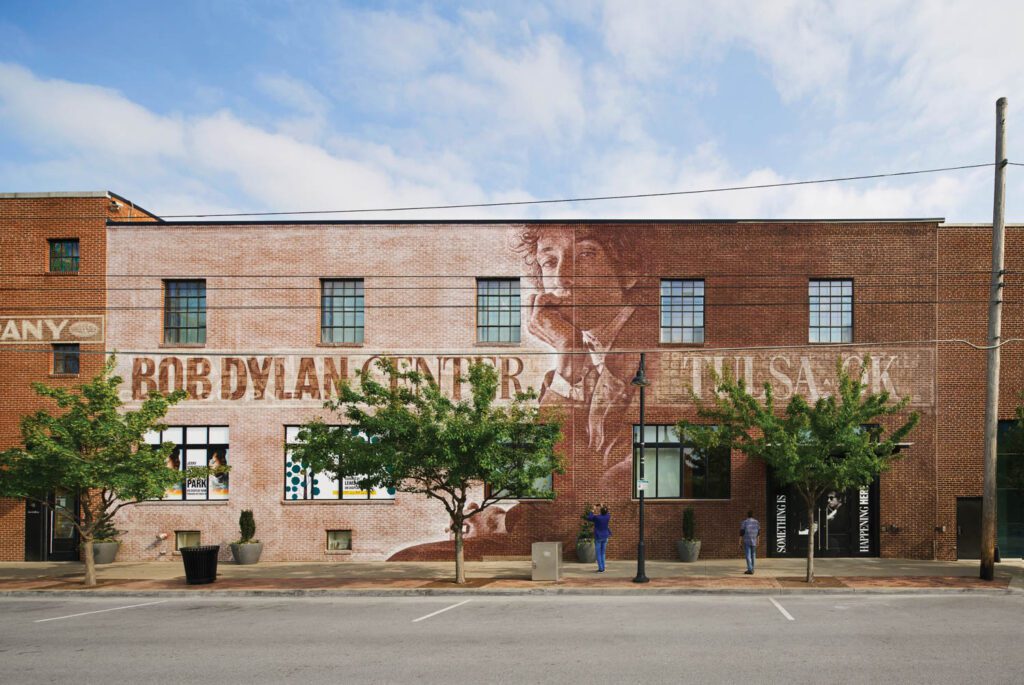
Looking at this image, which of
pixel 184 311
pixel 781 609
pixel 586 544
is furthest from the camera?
pixel 184 311

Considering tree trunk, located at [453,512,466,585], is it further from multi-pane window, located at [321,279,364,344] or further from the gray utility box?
multi-pane window, located at [321,279,364,344]

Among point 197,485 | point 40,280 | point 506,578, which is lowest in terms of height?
point 506,578

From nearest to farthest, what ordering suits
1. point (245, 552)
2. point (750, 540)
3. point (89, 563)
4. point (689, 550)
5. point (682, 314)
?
point (89, 563)
point (750, 540)
point (689, 550)
point (245, 552)
point (682, 314)

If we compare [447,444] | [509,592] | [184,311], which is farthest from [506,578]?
[184,311]

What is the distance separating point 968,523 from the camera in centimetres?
2452

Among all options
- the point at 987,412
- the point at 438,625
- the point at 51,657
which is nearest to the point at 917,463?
the point at 987,412

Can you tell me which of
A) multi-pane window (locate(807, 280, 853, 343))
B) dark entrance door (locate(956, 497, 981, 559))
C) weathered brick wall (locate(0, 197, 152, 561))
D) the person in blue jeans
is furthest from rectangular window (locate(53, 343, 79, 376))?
dark entrance door (locate(956, 497, 981, 559))

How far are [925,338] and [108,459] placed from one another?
2376 centimetres

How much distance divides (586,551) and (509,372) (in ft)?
19.6

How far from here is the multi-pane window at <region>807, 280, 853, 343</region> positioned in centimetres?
2519

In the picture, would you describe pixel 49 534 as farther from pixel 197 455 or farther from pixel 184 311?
pixel 184 311

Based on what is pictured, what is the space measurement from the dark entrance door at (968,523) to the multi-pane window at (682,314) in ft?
30.9

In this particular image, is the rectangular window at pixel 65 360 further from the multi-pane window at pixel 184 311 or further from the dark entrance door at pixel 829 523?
the dark entrance door at pixel 829 523

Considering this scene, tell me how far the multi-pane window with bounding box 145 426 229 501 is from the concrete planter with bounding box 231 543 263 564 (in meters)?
1.81
